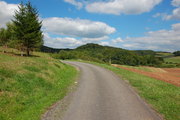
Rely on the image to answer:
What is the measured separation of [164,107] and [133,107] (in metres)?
1.99

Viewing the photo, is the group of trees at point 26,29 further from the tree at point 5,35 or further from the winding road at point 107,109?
the winding road at point 107,109

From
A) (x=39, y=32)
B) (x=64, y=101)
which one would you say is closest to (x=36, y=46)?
(x=39, y=32)

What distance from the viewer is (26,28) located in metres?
32.1

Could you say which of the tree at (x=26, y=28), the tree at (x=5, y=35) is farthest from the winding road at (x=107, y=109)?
the tree at (x=5, y=35)

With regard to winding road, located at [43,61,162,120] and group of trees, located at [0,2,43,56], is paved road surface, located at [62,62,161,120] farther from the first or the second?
group of trees, located at [0,2,43,56]

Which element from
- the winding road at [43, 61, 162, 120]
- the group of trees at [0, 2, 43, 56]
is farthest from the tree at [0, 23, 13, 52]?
the winding road at [43, 61, 162, 120]

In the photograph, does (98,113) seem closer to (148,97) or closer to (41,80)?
(148,97)

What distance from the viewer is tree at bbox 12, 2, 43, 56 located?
31.8 metres

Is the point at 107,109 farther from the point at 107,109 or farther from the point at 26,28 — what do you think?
the point at 26,28

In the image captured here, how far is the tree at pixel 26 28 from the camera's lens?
3177 cm

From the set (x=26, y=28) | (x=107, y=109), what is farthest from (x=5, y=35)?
(x=107, y=109)

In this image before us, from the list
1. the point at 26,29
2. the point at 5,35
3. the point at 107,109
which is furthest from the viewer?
the point at 5,35

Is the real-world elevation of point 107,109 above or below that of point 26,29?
below

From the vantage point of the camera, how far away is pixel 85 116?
7102 millimetres
